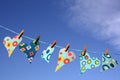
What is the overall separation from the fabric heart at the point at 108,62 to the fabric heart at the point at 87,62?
0.99ft

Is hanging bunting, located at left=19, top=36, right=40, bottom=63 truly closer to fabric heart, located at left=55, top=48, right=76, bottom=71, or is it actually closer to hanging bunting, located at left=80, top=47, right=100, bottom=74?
fabric heart, located at left=55, top=48, right=76, bottom=71

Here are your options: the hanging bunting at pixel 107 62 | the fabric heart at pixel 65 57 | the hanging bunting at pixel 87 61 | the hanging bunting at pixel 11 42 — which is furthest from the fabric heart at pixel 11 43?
the hanging bunting at pixel 107 62

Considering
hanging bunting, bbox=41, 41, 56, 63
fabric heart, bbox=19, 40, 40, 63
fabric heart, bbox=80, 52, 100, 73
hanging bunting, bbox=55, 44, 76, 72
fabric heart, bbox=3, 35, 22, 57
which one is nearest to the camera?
fabric heart, bbox=3, 35, 22, 57

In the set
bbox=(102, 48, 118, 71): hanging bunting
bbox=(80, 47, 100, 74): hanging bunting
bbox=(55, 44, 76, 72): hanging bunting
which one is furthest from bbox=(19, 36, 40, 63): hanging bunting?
bbox=(102, 48, 118, 71): hanging bunting

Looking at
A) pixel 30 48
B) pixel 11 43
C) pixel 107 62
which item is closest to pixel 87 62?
pixel 107 62

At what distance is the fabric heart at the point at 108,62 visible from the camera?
11391mm

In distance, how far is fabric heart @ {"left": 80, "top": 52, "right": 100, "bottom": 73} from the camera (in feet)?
36.1

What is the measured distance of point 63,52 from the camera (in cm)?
1100

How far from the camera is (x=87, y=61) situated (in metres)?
11.2

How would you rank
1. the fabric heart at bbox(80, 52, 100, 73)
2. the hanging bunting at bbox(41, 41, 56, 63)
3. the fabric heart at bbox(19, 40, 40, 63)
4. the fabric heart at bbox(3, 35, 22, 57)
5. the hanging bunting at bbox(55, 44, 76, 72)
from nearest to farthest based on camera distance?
the fabric heart at bbox(3, 35, 22, 57)
the fabric heart at bbox(19, 40, 40, 63)
the hanging bunting at bbox(41, 41, 56, 63)
the hanging bunting at bbox(55, 44, 76, 72)
the fabric heart at bbox(80, 52, 100, 73)

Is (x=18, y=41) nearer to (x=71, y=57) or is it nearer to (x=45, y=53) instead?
(x=45, y=53)

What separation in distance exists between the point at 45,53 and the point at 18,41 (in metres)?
1.19

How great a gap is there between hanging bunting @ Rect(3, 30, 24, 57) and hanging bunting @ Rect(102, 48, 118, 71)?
377 cm

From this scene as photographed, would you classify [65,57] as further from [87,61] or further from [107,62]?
[107,62]
